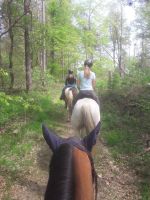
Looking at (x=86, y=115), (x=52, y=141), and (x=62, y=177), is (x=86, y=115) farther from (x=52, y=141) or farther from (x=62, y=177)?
(x=62, y=177)

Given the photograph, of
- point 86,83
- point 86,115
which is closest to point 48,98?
point 86,83

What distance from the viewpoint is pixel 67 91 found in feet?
38.1

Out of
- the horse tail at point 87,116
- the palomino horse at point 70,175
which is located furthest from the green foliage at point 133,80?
the palomino horse at point 70,175

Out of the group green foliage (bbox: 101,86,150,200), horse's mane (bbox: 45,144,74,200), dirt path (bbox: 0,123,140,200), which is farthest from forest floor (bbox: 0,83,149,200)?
horse's mane (bbox: 45,144,74,200)

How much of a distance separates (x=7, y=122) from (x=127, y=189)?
545 centimetres

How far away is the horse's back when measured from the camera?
6.42 meters

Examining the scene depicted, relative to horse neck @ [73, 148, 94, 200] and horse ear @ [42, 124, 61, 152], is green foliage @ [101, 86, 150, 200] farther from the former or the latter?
horse neck @ [73, 148, 94, 200]

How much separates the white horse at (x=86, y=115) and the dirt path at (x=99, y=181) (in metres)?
1.13

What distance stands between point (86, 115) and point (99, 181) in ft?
4.46

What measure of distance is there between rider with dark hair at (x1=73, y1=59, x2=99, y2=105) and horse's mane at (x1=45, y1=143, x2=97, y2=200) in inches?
197

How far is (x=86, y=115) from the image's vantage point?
6414mm

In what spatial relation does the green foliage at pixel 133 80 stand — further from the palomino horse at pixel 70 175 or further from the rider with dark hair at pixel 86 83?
the palomino horse at pixel 70 175

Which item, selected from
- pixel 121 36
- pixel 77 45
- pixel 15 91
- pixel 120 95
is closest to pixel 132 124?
pixel 120 95

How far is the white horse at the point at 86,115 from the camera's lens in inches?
253
